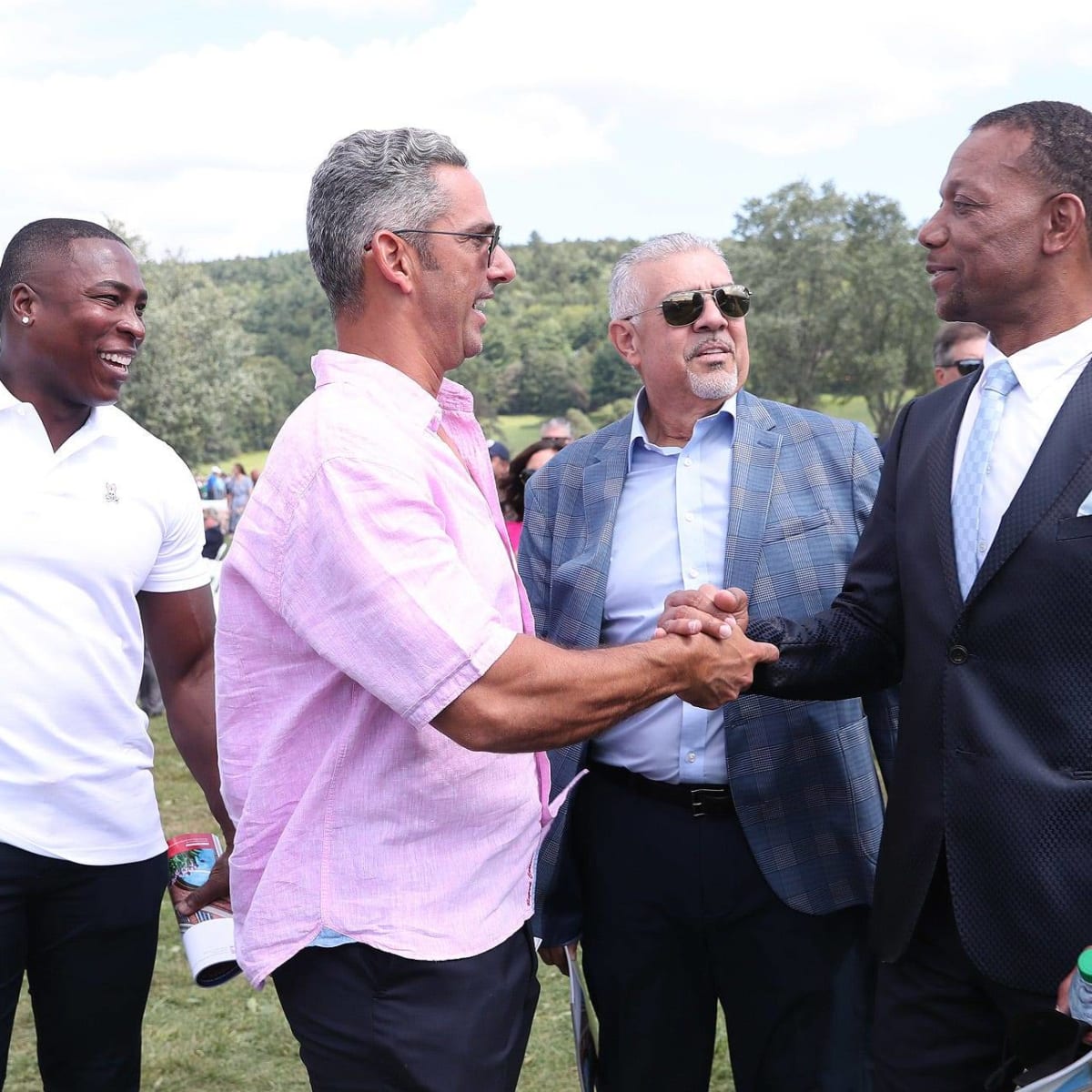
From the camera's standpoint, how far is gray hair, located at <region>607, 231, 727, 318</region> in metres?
3.86

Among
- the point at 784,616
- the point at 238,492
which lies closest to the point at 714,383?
the point at 784,616

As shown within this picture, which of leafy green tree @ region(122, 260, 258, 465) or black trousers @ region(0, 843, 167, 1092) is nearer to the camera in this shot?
black trousers @ region(0, 843, 167, 1092)

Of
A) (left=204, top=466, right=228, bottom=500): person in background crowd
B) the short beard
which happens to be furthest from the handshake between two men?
(left=204, top=466, right=228, bottom=500): person in background crowd

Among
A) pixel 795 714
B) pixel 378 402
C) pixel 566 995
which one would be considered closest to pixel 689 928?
pixel 795 714

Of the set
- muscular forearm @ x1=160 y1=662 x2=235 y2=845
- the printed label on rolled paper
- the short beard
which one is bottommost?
the printed label on rolled paper

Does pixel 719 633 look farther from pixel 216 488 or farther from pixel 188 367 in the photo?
pixel 188 367

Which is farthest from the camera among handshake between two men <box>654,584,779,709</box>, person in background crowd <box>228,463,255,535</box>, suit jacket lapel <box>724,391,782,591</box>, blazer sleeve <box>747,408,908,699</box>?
person in background crowd <box>228,463,255,535</box>

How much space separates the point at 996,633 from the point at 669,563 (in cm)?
111

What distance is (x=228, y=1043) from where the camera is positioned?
5.08 metres

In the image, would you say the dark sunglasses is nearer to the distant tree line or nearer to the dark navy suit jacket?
the dark navy suit jacket

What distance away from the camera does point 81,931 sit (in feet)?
10.1

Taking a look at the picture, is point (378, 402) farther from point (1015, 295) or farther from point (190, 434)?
point (190, 434)

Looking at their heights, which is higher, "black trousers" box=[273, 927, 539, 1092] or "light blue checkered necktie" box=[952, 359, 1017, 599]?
"light blue checkered necktie" box=[952, 359, 1017, 599]

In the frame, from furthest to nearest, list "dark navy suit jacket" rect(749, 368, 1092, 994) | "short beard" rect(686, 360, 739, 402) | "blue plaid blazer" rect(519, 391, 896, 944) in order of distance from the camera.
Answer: "short beard" rect(686, 360, 739, 402)
"blue plaid blazer" rect(519, 391, 896, 944)
"dark navy suit jacket" rect(749, 368, 1092, 994)
